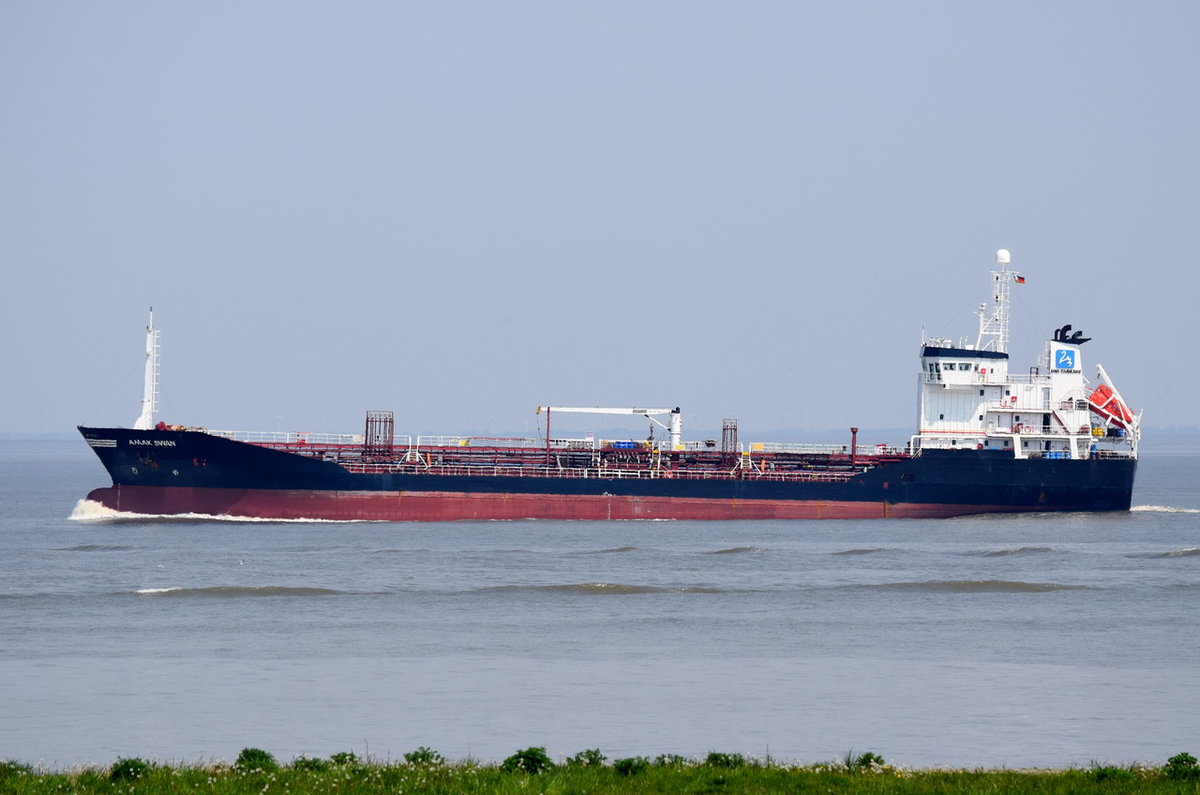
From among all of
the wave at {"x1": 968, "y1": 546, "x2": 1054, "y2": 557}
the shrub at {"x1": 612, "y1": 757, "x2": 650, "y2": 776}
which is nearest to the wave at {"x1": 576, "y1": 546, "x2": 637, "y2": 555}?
the wave at {"x1": 968, "y1": 546, "x2": 1054, "y2": 557}

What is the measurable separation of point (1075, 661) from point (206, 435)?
3759cm

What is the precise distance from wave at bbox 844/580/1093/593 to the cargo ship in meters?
20.0

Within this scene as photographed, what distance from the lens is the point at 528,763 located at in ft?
55.1

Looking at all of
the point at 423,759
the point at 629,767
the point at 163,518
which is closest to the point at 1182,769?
the point at 629,767

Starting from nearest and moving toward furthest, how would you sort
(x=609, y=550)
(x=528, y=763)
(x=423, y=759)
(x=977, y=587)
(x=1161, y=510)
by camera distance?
1. (x=528, y=763)
2. (x=423, y=759)
3. (x=977, y=587)
4. (x=609, y=550)
5. (x=1161, y=510)

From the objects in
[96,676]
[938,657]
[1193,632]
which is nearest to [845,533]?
[1193,632]

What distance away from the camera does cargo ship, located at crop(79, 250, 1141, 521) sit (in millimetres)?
57094

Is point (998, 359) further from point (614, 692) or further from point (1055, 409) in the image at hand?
point (614, 692)

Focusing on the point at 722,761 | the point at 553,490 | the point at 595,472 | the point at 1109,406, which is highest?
the point at 1109,406

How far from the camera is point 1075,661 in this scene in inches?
1102

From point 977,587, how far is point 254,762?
2736cm

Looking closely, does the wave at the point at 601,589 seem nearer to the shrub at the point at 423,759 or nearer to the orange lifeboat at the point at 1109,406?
the shrub at the point at 423,759

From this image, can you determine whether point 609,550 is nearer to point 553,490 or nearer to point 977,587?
point 553,490

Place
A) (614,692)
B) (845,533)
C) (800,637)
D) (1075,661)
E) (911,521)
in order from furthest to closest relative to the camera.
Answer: (911,521), (845,533), (800,637), (1075,661), (614,692)
